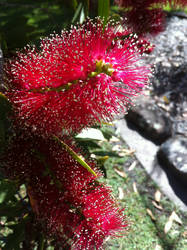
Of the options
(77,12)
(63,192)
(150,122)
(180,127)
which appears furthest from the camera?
(180,127)

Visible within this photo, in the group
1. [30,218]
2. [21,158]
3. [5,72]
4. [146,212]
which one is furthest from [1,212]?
[146,212]

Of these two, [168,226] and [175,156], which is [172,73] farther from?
[168,226]

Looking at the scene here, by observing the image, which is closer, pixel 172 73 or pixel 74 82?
pixel 74 82

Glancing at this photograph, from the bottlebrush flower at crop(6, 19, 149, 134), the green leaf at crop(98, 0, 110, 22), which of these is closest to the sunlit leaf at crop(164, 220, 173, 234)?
the bottlebrush flower at crop(6, 19, 149, 134)

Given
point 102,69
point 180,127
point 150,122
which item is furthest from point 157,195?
point 102,69

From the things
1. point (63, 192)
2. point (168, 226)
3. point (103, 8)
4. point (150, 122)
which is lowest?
point (168, 226)

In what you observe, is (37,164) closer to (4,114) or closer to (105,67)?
(4,114)

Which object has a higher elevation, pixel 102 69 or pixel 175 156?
pixel 102 69
